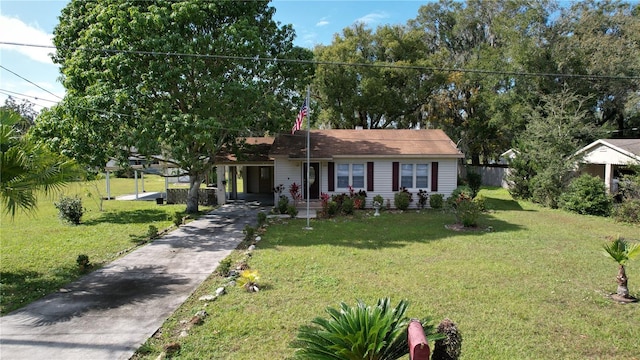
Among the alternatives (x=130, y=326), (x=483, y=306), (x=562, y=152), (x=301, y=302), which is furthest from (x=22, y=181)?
(x=562, y=152)

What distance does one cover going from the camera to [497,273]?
8.40m

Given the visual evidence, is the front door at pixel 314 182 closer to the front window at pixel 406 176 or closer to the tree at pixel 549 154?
the front window at pixel 406 176

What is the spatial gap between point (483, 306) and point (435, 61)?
2714 cm

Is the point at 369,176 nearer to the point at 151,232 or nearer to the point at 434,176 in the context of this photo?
the point at 434,176

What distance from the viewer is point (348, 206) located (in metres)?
16.4

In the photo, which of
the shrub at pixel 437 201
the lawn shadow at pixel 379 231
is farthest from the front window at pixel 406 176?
the lawn shadow at pixel 379 231

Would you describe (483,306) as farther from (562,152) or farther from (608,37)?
(608,37)

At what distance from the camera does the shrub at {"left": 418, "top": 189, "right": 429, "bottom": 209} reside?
18062mm

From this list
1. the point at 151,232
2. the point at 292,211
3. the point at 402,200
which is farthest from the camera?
the point at 402,200

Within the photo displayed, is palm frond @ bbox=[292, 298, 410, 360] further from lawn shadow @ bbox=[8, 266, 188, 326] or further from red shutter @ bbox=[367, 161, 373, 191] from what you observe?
red shutter @ bbox=[367, 161, 373, 191]

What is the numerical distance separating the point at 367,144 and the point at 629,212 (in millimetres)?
11160

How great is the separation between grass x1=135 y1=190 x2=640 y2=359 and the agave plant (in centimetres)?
188

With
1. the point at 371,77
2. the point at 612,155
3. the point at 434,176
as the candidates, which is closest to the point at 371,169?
the point at 434,176

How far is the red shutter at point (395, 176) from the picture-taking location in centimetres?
1822
